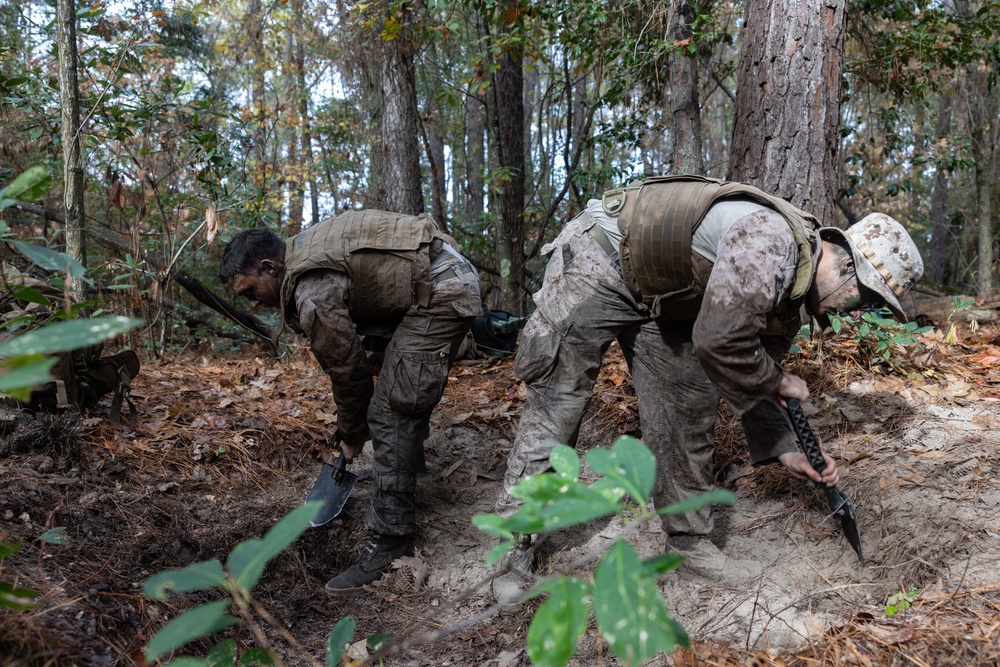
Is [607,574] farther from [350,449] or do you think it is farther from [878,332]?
[878,332]

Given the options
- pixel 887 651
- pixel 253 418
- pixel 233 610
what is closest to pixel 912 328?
pixel 887 651

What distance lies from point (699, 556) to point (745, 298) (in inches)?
56.9

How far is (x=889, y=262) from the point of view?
244 cm

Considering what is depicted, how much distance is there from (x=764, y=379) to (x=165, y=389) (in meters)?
4.26

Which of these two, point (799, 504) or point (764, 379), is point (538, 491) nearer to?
point (764, 379)

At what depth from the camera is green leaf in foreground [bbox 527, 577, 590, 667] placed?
0.96 metres

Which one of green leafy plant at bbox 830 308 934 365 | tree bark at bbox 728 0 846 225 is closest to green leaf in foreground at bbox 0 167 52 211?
green leafy plant at bbox 830 308 934 365

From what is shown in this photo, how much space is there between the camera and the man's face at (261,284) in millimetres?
3395

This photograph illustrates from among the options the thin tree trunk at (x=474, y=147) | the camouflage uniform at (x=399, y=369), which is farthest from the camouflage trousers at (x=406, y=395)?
the thin tree trunk at (x=474, y=147)

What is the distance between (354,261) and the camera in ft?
11.1

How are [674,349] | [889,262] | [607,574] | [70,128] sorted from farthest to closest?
[70,128] → [674,349] → [889,262] → [607,574]

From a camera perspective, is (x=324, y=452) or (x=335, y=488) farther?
(x=324, y=452)

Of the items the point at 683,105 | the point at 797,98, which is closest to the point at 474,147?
the point at 683,105

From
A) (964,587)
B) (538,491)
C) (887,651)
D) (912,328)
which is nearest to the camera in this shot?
(538,491)
